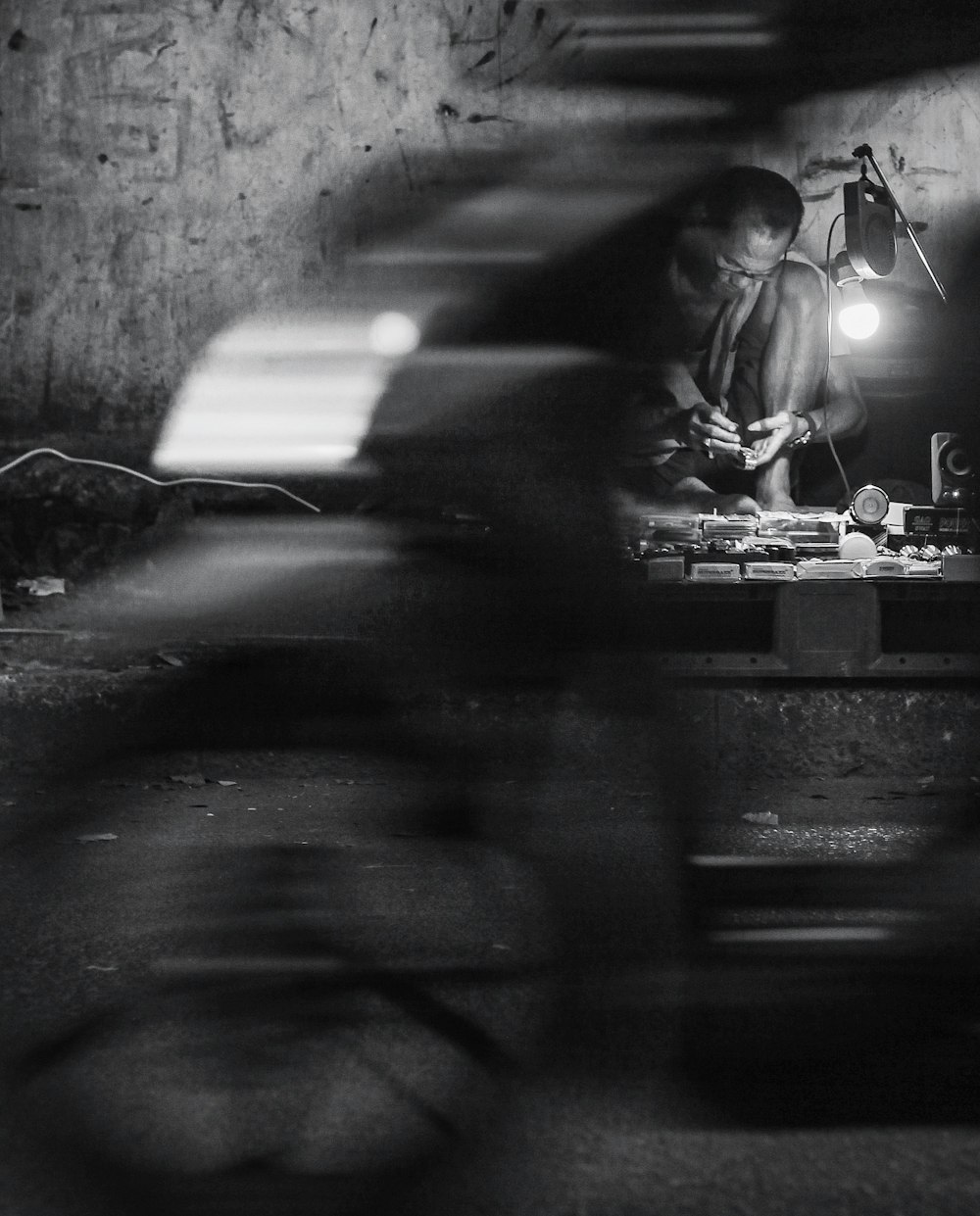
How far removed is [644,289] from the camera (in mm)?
1605

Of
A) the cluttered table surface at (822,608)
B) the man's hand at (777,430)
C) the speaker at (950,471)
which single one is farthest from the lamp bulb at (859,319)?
the cluttered table surface at (822,608)

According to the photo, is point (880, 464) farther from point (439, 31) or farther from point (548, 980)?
point (548, 980)

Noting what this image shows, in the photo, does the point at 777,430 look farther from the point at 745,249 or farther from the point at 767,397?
the point at 745,249

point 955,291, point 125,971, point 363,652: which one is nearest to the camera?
point 363,652

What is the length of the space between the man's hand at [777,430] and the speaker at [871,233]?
26.0 inches

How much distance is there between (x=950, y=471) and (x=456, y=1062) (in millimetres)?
4036

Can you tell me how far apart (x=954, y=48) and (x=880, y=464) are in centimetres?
372

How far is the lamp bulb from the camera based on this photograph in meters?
5.11

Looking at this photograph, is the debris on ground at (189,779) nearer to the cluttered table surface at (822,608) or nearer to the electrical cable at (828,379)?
the cluttered table surface at (822,608)

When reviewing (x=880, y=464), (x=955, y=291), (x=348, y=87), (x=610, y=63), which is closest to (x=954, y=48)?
(x=610, y=63)

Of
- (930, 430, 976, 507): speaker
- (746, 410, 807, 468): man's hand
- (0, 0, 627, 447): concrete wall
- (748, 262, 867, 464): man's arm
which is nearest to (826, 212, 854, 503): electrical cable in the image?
(748, 262, 867, 464): man's arm

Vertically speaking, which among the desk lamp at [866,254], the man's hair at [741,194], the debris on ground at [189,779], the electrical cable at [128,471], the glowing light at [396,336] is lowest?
the debris on ground at [189,779]

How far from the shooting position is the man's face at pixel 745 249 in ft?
6.47

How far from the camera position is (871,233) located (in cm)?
517
